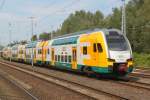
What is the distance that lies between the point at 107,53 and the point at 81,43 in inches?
171

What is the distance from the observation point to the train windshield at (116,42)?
2350cm

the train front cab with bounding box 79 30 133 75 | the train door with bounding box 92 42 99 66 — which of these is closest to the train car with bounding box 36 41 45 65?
the train front cab with bounding box 79 30 133 75

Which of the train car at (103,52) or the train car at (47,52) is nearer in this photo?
the train car at (103,52)

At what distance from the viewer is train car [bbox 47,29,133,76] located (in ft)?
75.6

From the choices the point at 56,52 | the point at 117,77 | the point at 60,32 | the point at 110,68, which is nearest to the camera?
the point at 110,68

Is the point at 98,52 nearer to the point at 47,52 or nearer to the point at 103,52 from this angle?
the point at 103,52

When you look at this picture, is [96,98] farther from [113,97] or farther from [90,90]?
[90,90]

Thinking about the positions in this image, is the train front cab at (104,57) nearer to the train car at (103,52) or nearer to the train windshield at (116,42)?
the train car at (103,52)

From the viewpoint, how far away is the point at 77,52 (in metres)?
27.9

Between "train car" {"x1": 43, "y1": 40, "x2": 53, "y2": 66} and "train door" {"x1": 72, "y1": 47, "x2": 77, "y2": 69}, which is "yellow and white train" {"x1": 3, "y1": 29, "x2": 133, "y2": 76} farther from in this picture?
"train car" {"x1": 43, "y1": 40, "x2": 53, "y2": 66}

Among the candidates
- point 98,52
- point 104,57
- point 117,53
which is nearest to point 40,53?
point 98,52

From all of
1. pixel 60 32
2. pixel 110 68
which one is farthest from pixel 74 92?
pixel 60 32

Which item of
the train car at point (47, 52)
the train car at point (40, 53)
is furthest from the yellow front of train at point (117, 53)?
the train car at point (40, 53)

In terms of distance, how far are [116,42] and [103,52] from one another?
122 cm
